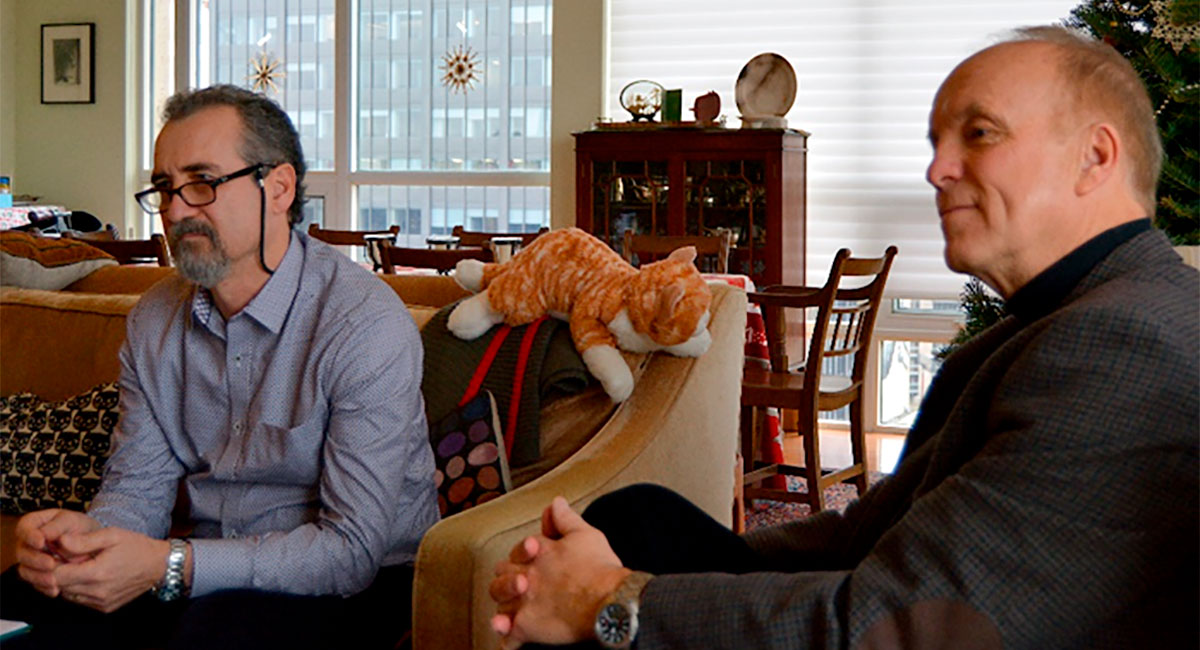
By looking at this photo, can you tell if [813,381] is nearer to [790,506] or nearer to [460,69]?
[790,506]

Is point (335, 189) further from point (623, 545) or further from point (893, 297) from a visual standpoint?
point (623, 545)

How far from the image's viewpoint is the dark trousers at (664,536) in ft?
4.64

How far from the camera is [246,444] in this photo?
1863mm

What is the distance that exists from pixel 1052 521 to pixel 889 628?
158mm

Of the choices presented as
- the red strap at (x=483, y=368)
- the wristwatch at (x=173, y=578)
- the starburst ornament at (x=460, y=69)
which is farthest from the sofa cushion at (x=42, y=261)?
the starburst ornament at (x=460, y=69)

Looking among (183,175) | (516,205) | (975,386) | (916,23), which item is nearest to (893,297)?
(916,23)

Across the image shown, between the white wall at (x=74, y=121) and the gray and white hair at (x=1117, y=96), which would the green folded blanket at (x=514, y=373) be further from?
the white wall at (x=74, y=121)

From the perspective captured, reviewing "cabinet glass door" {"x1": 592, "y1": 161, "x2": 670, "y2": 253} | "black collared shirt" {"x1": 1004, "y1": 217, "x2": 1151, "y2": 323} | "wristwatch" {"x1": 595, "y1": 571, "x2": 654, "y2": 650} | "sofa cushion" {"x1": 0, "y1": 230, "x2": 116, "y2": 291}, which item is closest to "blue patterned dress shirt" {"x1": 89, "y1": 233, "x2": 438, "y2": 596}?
"wristwatch" {"x1": 595, "y1": 571, "x2": 654, "y2": 650}

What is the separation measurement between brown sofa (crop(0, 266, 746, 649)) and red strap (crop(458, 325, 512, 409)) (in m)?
0.13

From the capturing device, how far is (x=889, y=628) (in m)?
1.05

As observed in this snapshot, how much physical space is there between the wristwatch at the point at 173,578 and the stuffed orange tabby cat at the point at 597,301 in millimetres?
642

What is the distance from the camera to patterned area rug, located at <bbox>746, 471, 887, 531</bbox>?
13.4ft

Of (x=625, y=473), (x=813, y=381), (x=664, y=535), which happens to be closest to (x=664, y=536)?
(x=664, y=535)

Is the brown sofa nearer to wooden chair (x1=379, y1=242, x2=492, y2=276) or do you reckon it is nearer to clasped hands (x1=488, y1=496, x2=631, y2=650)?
clasped hands (x1=488, y1=496, x2=631, y2=650)
